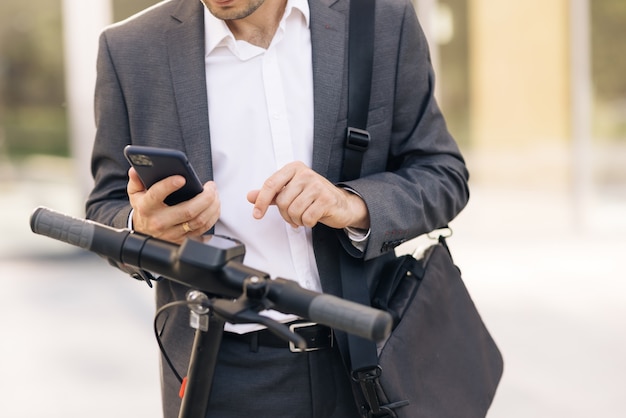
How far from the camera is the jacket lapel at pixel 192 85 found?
177 cm

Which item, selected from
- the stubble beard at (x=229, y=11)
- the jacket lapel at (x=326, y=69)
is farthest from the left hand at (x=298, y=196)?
the stubble beard at (x=229, y=11)

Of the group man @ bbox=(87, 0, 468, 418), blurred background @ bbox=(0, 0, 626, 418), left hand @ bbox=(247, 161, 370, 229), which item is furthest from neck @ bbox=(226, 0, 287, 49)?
blurred background @ bbox=(0, 0, 626, 418)

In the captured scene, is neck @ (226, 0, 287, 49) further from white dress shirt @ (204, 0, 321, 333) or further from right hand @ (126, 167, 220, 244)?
right hand @ (126, 167, 220, 244)

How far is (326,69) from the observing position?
1.81 metres

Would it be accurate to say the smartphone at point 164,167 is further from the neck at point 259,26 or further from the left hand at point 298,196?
the neck at point 259,26

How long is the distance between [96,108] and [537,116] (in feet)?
23.3

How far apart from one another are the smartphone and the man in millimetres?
292

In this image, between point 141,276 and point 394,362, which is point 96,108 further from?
point 394,362

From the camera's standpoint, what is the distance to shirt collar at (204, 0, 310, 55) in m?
1.84

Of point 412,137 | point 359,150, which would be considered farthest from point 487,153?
point 359,150

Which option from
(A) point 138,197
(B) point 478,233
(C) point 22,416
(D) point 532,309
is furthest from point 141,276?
(B) point 478,233

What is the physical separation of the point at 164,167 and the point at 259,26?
60 centimetres

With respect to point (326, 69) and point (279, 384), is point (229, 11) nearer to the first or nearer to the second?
point (326, 69)

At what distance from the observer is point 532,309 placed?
5902 mm
